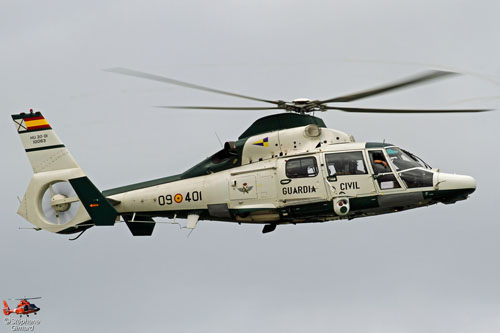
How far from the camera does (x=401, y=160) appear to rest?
23922mm

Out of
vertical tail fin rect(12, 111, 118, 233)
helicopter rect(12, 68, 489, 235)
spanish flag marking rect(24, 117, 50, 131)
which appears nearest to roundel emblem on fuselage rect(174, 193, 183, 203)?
helicopter rect(12, 68, 489, 235)

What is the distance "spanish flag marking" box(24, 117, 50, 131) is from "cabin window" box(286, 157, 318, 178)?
7960 mm

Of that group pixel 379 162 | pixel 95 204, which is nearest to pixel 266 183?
pixel 379 162

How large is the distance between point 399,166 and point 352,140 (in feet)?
6.25

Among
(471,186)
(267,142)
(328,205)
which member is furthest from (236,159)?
(471,186)

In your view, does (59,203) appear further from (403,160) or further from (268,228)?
(403,160)

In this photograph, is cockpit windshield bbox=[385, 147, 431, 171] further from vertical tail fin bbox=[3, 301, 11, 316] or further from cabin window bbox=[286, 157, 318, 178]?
vertical tail fin bbox=[3, 301, 11, 316]

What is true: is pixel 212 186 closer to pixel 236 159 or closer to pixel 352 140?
pixel 236 159

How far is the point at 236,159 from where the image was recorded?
2498 centimetres

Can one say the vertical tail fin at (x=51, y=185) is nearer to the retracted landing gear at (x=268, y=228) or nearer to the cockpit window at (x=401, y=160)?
the retracted landing gear at (x=268, y=228)

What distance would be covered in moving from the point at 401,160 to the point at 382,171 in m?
0.69

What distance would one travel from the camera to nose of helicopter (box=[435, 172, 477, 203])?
76.0 ft

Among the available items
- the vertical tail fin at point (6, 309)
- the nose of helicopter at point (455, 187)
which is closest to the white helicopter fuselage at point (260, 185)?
the nose of helicopter at point (455, 187)

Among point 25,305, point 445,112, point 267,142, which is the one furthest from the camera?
point 25,305
